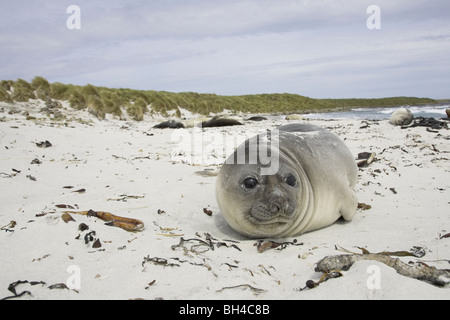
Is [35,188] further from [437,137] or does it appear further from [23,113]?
[23,113]

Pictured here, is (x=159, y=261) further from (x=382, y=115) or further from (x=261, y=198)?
(x=382, y=115)

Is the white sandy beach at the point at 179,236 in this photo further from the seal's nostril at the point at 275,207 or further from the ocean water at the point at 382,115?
the ocean water at the point at 382,115

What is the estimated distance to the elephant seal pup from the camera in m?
2.73

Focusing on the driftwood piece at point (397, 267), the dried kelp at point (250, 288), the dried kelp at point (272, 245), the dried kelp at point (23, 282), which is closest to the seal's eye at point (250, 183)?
the dried kelp at point (272, 245)

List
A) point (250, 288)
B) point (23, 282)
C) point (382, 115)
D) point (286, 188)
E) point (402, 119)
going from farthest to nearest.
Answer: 1. point (382, 115)
2. point (402, 119)
3. point (286, 188)
4. point (250, 288)
5. point (23, 282)

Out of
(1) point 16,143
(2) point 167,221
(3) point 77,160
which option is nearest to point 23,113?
(1) point 16,143

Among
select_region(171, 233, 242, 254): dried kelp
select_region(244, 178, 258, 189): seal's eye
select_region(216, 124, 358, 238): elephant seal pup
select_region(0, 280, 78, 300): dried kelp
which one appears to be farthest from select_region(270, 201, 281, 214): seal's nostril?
select_region(0, 280, 78, 300): dried kelp

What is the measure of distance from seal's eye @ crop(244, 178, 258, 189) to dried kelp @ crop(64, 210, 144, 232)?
922 millimetres

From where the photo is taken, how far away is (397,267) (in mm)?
1952

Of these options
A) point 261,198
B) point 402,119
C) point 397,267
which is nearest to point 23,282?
point 261,198

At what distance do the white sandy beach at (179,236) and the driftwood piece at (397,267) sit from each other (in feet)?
0.19

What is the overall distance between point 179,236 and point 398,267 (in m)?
1.60
